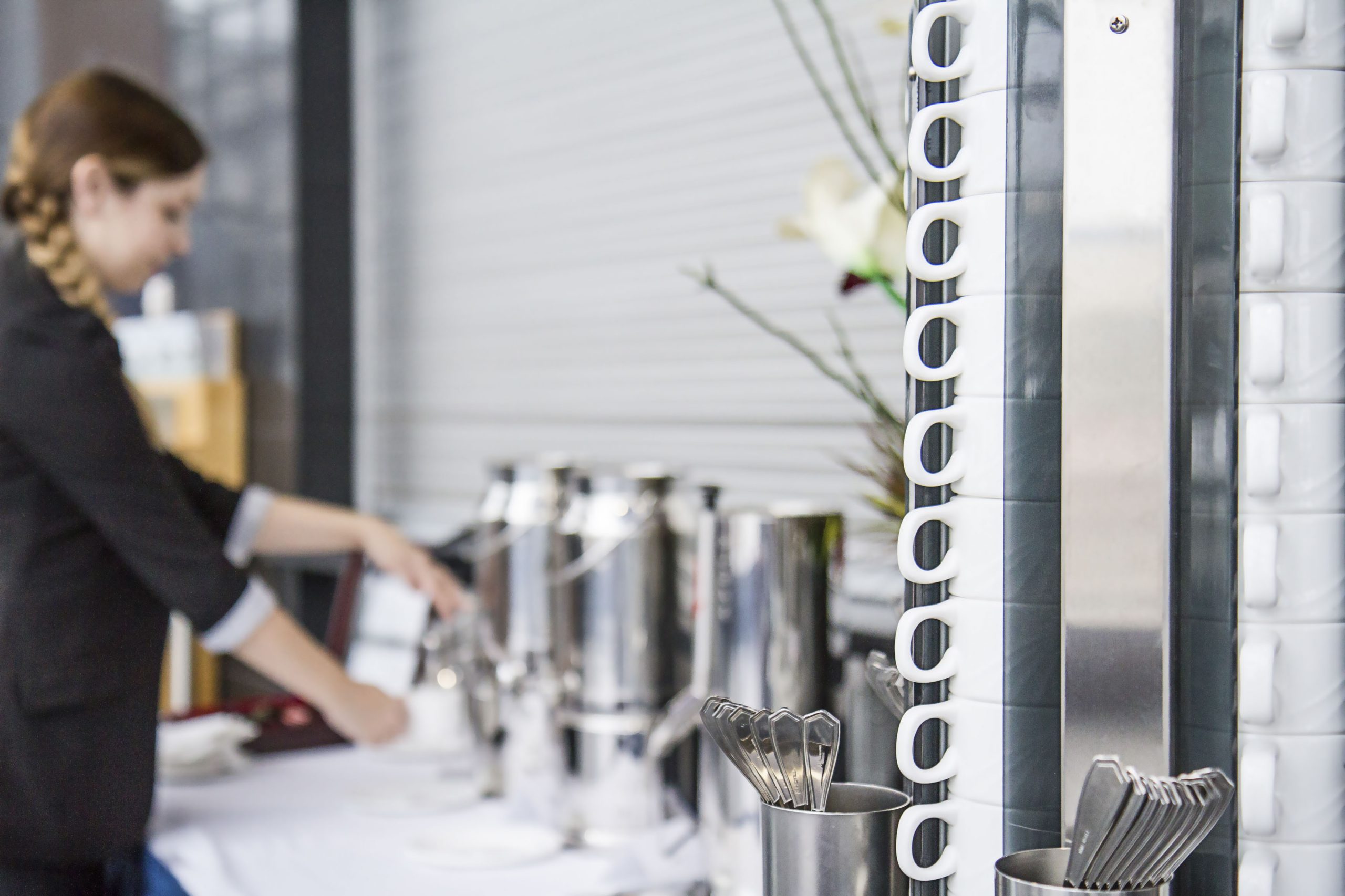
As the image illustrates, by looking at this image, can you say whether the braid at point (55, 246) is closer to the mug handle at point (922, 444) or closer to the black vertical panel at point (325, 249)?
the mug handle at point (922, 444)

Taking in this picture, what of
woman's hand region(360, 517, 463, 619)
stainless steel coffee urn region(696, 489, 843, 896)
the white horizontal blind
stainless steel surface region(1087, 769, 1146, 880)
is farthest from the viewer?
the white horizontal blind

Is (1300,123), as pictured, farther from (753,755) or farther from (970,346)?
(753,755)

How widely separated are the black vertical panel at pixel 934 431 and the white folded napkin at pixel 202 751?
3.49ft

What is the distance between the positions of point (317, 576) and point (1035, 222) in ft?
8.24

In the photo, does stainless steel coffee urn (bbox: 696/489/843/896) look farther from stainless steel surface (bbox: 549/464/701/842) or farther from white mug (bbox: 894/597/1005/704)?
white mug (bbox: 894/597/1005/704)

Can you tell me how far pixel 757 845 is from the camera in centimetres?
95

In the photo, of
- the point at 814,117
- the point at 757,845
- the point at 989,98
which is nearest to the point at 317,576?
the point at 814,117

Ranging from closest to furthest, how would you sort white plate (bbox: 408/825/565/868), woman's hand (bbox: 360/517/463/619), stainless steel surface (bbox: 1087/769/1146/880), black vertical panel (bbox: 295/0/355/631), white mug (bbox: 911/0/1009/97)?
1. stainless steel surface (bbox: 1087/769/1146/880)
2. white mug (bbox: 911/0/1009/97)
3. white plate (bbox: 408/825/565/868)
4. woman's hand (bbox: 360/517/463/619)
5. black vertical panel (bbox: 295/0/355/631)

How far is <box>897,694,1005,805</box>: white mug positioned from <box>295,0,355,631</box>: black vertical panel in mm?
2623

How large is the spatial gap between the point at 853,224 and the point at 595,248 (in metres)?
1.37

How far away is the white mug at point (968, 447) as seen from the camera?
1.90 feet

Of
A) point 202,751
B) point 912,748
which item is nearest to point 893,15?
point 912,748

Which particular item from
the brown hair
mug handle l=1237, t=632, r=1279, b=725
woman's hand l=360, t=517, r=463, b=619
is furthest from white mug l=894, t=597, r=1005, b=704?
the brown hair

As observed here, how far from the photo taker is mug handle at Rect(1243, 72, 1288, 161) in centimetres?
53
